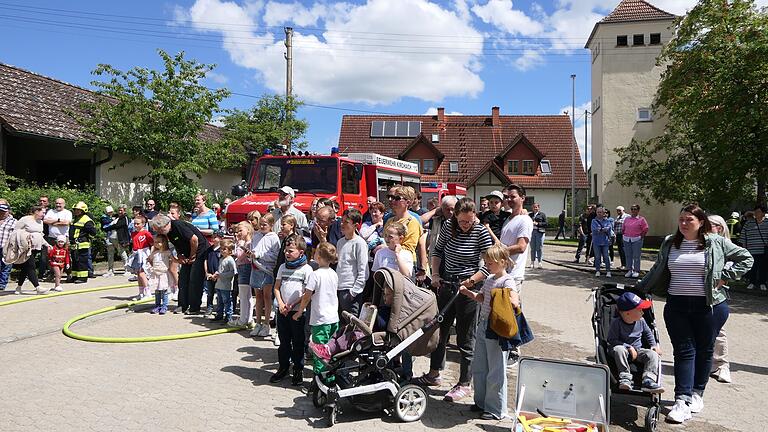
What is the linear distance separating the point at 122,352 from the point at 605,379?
220 inches

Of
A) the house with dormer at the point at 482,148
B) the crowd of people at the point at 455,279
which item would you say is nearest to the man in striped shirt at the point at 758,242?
the crowd of people at the point at 455,279

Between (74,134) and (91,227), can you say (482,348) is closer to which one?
(91,227)

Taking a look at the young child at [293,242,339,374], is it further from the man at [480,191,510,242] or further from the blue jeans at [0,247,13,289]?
the blue jeans at [0,247,13,289]

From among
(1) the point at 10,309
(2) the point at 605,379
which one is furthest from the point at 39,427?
(1) the point at 10,309

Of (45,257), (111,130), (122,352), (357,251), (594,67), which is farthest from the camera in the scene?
(594,67)

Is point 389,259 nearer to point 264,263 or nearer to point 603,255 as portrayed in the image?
point 264,263

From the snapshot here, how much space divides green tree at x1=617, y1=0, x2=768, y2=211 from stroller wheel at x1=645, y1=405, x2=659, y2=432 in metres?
10.5

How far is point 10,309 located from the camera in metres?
9.62

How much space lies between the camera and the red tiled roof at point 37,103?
17.1 m

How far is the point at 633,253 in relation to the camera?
14.6 m

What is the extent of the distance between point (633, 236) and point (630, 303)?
996cm

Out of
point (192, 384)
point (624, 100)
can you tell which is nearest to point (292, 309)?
point (192, 384)

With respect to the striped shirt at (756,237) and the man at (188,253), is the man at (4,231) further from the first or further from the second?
the striped shirt at (756,237)

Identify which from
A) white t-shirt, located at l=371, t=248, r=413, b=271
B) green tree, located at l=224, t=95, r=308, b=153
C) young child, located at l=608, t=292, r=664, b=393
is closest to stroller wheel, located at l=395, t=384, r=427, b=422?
white t-shirt, located at l=371, t=248, r=413, b=271
